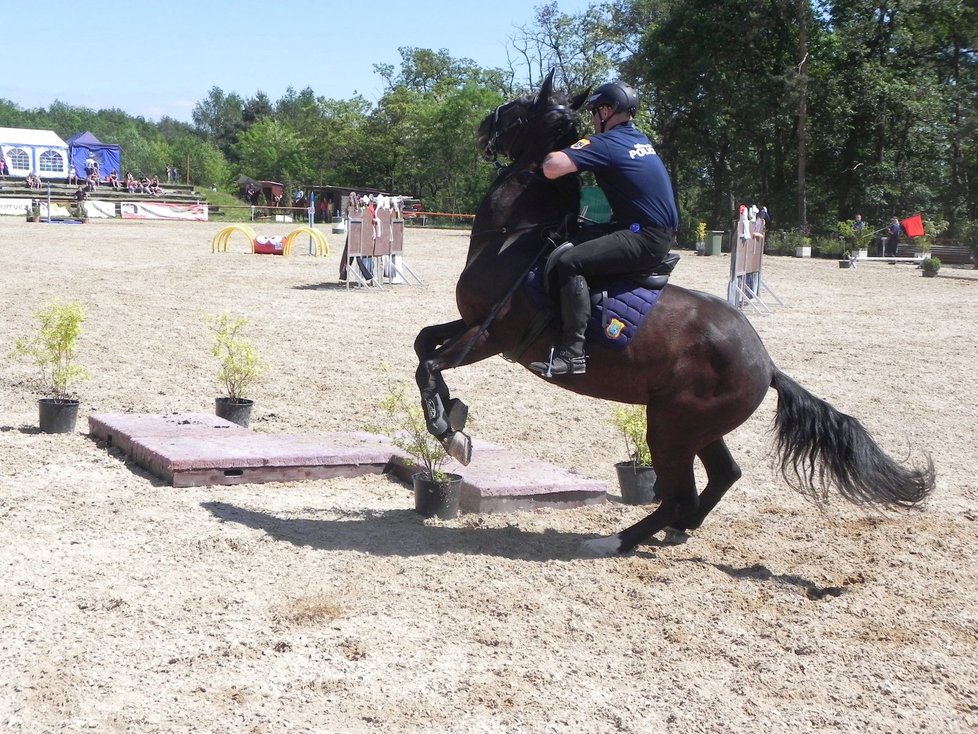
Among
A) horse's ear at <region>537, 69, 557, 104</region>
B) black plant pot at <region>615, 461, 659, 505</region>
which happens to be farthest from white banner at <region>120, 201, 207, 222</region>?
horse's ear at <region>537, 69, 557, 104</region>

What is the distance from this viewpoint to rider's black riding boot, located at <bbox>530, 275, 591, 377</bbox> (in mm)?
5496

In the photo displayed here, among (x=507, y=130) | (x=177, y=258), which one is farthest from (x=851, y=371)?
(x=177, y=258)

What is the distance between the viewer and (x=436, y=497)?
6293 millimetres

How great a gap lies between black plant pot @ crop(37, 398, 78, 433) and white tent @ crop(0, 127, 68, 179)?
182 ft

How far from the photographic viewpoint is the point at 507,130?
5.98 meters

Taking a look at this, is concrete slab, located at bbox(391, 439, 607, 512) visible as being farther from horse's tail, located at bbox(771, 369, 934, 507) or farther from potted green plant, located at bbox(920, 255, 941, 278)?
potted green plant, located at bbox(920, 255, 941, 278)

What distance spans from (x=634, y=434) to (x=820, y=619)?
91.9 inches

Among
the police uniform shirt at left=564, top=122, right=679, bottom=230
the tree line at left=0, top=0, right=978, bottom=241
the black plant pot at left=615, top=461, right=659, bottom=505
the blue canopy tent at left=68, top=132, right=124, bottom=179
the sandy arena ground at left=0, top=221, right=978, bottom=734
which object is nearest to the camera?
the sandy arena ground at left=0, top=221, right=978, bottom=734

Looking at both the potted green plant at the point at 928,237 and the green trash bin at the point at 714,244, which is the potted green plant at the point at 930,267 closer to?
the potted green plant at the point at 928,237

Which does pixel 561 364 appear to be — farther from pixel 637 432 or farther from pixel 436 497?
pixel 637 432

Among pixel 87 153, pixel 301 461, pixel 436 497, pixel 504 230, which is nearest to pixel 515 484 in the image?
pixel 436 497

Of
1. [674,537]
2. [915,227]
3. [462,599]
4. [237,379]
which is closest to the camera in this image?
[462,599]

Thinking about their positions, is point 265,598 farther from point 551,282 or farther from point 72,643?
point 551,282

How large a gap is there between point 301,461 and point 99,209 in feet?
148
